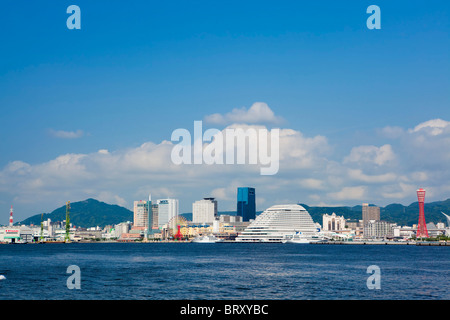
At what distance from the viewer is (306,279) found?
50.4 meters

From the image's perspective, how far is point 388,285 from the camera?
44.9 m

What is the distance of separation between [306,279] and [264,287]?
27.4 ft
